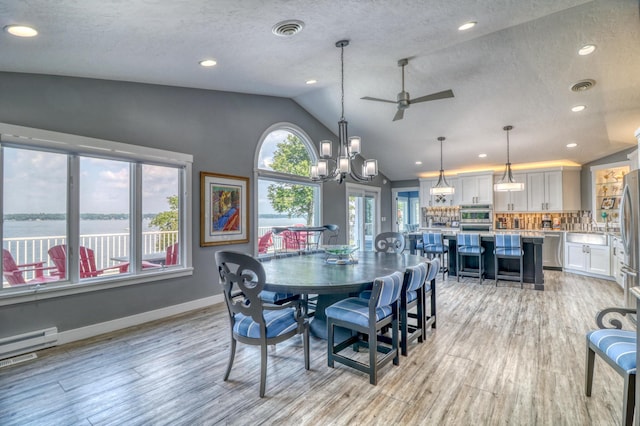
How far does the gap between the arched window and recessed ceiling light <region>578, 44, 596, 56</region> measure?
426 centimetres

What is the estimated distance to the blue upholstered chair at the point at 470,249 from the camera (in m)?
5.79

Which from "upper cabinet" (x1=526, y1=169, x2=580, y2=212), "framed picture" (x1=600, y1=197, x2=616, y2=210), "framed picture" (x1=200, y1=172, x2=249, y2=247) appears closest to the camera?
"framed picture" (x1=200, y1=172, x2=249, y2=247)

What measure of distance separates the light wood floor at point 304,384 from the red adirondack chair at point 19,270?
2.38ft

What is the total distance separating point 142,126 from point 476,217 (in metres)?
7.95

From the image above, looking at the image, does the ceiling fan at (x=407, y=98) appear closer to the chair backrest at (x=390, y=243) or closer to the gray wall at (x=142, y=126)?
the chair backrest at (x=390, y=243)

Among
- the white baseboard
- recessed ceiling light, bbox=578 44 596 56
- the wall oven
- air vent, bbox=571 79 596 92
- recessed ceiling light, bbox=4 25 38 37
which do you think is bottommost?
the white baseboard

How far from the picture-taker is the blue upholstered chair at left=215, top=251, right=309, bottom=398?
2.18 m

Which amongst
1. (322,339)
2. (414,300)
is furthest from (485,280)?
(322,339)

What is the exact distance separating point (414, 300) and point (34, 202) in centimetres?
400

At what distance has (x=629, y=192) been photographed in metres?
3.40

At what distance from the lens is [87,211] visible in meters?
3.42

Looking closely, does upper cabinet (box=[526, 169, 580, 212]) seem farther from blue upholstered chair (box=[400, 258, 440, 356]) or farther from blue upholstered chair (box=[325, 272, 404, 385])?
blue upholstered chair (box=[325, 272, 404, 385])

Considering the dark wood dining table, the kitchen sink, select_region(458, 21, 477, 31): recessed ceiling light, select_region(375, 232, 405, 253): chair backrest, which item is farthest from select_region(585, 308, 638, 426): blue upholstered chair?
the kitchen sink

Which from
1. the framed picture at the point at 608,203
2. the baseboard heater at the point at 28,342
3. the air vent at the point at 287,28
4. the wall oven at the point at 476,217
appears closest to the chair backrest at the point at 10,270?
the baseboard heater at the point at 28,342
